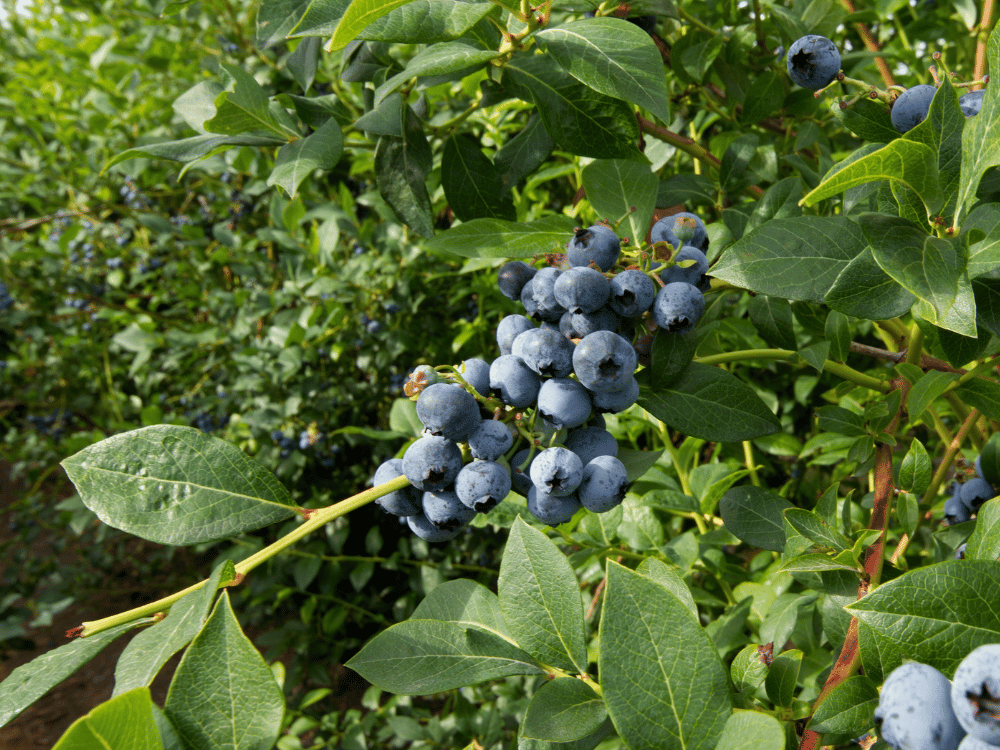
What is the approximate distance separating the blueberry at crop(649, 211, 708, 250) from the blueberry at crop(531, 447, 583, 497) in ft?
1.06

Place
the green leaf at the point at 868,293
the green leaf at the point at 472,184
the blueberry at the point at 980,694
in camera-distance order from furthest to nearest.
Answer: the green leaf at the point at 472,184
the green leaf at the point at 868,293
the blueberry at the point at 980,694

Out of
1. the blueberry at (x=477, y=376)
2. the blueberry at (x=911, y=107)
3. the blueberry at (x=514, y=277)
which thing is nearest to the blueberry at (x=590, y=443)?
the blueberry at (x=477, y=376)

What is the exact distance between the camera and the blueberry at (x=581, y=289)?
2.55 ft

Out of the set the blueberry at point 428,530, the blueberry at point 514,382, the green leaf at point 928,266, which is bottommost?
the blueberry at point 428,530

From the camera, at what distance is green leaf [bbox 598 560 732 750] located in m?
0.56

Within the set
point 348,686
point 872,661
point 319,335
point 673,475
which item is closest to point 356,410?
point 319,335

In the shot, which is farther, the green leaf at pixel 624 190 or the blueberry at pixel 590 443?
the green leaf at pixel 624 190

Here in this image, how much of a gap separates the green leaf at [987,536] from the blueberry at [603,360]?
0.37 meters

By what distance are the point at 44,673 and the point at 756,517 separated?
0.93 meters

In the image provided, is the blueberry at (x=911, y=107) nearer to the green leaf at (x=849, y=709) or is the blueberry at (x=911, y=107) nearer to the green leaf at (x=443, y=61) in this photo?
the green leaf at (x=443, y=61)

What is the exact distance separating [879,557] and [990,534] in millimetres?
230

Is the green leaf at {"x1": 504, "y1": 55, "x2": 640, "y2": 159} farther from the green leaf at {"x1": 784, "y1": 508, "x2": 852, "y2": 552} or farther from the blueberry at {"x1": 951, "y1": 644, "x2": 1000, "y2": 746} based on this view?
the blueberry at {"x1": 951, "y1": 644, "x2": 1000, "y2": 746}

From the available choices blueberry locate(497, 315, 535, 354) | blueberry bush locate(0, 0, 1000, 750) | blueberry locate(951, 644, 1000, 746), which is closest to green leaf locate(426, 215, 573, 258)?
blueberry bush locate(0, 0, 1000, 750)

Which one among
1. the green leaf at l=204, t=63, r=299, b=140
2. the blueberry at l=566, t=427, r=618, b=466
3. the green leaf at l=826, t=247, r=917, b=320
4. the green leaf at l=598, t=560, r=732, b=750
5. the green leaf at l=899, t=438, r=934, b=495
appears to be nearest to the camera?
the green leaf at l=598, t=560, r=732, b=750
